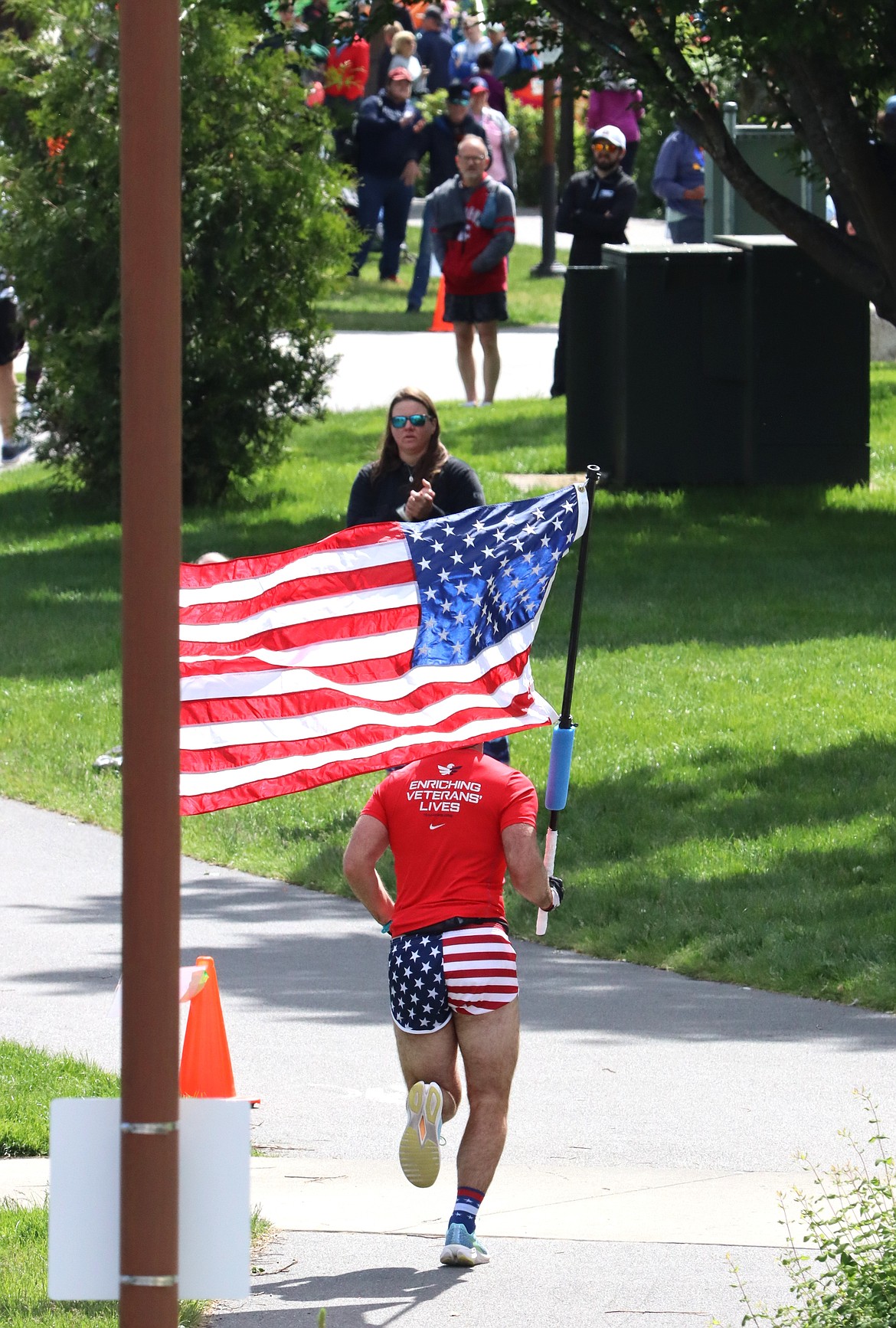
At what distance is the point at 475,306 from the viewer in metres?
20.0

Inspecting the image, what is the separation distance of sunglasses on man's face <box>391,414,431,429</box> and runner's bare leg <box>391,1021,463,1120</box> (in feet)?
10.7

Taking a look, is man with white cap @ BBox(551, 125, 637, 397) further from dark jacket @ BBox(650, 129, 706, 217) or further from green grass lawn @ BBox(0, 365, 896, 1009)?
dark jacket @ BBox(650, 129, 706, 217)

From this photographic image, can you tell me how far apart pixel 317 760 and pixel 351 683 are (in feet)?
1.40

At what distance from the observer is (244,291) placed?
58.0 feet

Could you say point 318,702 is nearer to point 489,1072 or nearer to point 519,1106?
point 489,1072

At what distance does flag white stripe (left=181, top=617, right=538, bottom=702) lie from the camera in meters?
6.64

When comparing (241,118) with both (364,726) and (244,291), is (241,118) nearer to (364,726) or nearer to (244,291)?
(244,291)

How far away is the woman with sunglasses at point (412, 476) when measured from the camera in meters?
8.72

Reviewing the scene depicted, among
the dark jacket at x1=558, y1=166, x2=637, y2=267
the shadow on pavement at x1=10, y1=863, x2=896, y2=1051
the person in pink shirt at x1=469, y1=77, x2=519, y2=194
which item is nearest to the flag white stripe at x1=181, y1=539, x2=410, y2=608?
the shadow on pavement at x1=10, y1=863, x2=896, y2=1051

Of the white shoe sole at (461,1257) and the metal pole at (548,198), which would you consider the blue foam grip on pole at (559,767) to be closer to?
the white shoe sole at (461,1257)

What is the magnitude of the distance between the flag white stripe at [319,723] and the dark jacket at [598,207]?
14.3 m

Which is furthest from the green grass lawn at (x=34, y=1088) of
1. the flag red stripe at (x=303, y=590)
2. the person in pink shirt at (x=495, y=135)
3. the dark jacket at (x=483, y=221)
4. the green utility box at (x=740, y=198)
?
the person in pink shirt at (x=495, y=135)

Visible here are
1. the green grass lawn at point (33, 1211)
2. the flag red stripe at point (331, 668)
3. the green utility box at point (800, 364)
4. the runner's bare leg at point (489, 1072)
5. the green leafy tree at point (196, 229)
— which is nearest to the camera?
the green grass lawn at point (33, 1211)

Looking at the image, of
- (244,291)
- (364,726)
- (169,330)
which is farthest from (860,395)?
(169,330)
